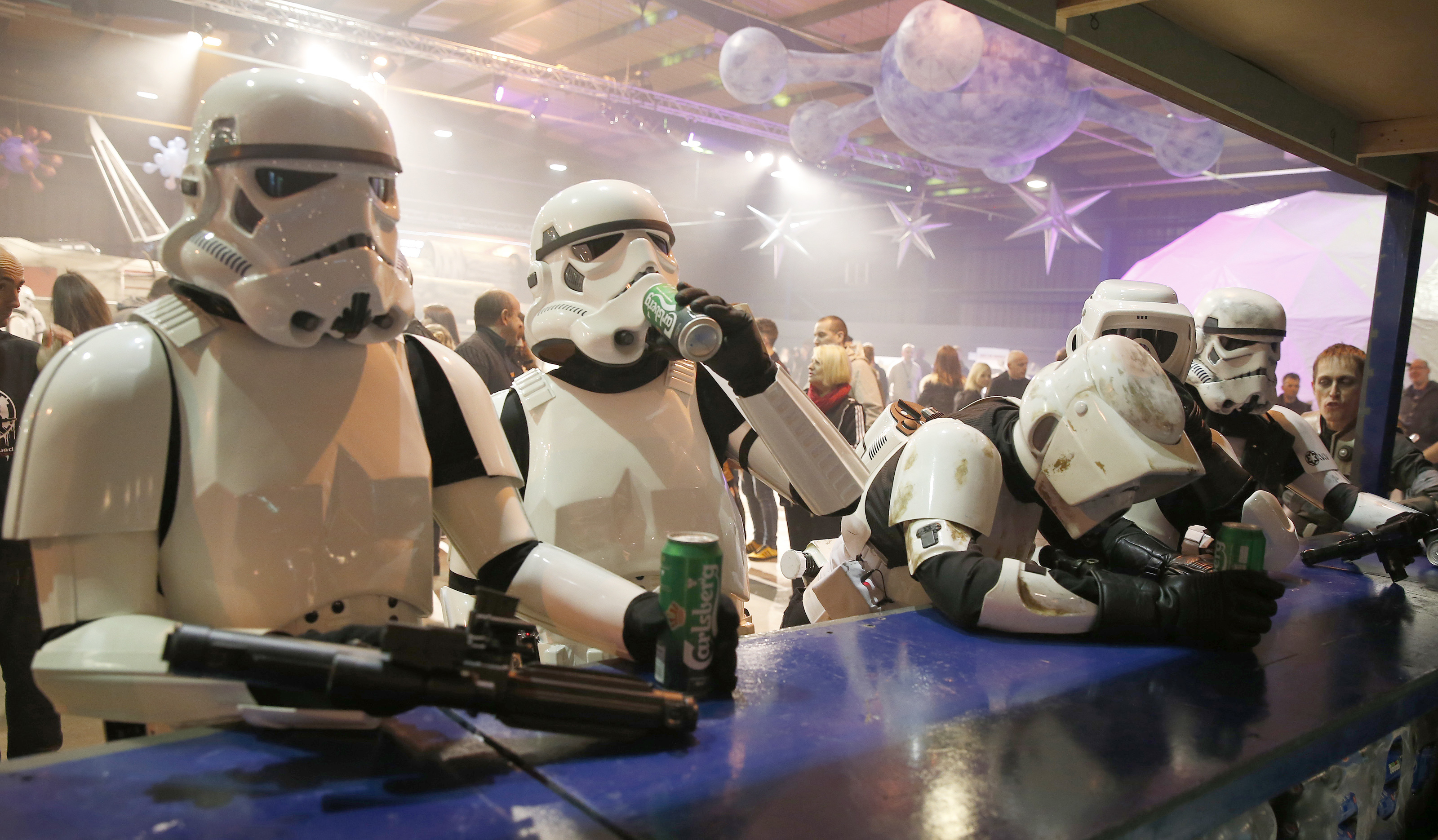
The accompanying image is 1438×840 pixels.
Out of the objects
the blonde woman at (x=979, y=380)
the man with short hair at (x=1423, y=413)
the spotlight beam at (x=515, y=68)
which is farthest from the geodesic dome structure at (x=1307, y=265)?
the spotlight beam at (x=515, y=68)

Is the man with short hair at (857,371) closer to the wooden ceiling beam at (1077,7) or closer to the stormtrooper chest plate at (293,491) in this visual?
the wooden ceiling beam at (1077,7)

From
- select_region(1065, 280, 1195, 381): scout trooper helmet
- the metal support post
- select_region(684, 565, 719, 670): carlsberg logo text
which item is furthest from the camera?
the metal support post

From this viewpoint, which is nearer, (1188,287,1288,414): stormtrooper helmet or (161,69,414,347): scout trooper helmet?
(161,69,414,347): scout trooper helmet

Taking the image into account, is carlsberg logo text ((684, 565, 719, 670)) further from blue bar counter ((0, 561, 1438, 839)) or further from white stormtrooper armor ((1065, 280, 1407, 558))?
white stormtrooper armor ((1065, 280, 1407, 558))

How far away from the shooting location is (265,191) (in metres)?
1.21

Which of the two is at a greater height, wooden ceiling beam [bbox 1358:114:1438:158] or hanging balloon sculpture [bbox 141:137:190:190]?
hanging balloon sculpture [bbox 141:137:190:190]

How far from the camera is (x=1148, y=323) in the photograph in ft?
7.83

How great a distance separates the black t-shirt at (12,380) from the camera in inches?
100

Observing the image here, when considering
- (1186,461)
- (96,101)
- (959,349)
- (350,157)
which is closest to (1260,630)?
(1186,461)

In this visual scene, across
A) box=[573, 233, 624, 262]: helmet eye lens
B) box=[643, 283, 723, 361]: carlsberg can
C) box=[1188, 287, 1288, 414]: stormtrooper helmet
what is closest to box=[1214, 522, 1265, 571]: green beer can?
box=[1188, 287, 1288, 414]: stormtrooper helmet

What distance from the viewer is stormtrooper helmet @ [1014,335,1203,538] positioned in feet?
5.92

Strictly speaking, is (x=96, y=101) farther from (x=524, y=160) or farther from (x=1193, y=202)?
(x=1193, y=202)

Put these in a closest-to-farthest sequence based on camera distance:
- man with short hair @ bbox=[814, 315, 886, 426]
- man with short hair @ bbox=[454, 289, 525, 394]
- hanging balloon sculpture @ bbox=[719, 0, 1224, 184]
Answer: man with short hair @ bbox=[454, 289, 525, 394] → man with short hair @ bbox=[814, 315, 886, 426] → hanging balloon sculpture @ bbox=[719, 0, 1224, 184]

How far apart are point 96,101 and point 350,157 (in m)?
6.97
